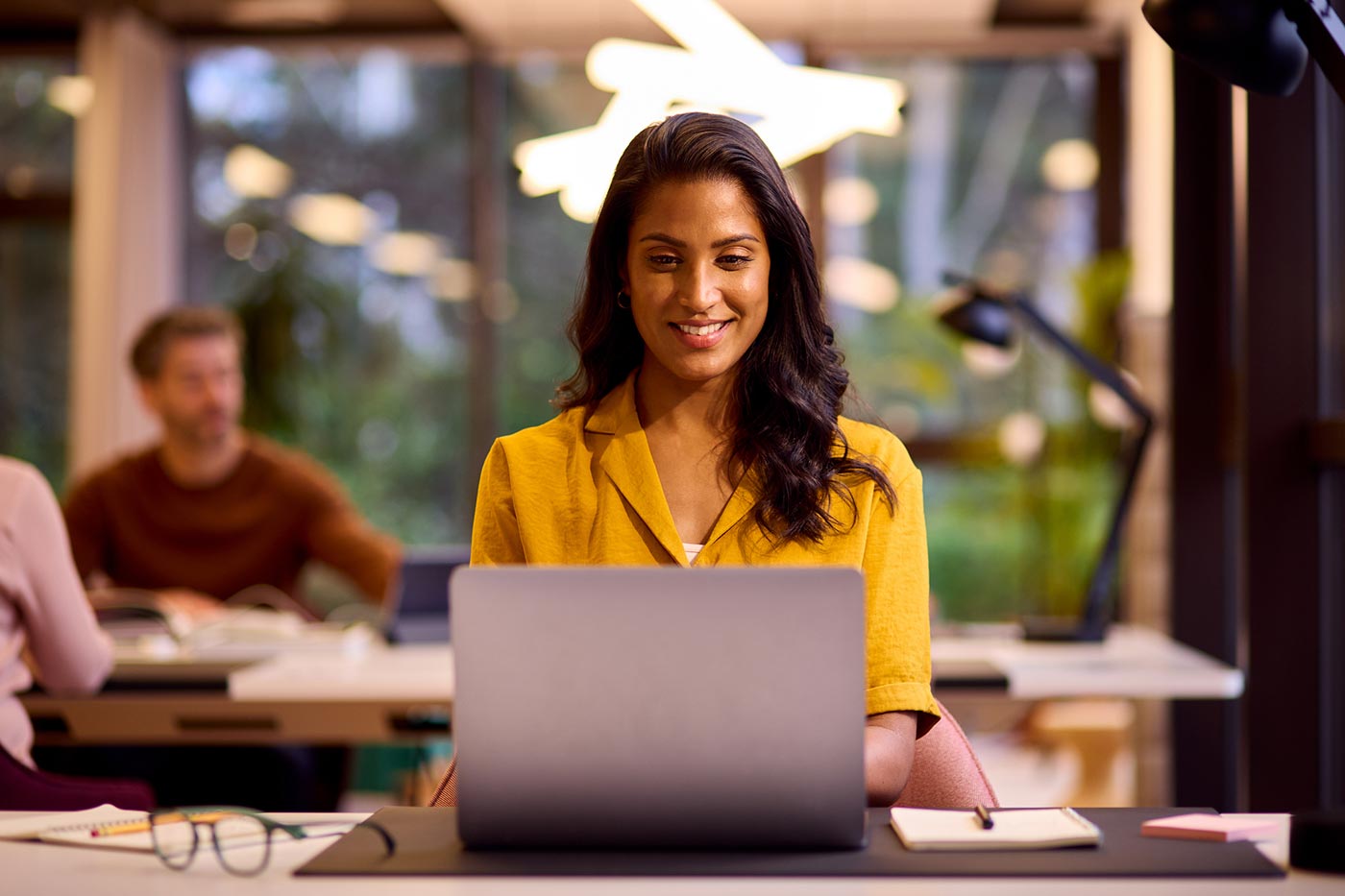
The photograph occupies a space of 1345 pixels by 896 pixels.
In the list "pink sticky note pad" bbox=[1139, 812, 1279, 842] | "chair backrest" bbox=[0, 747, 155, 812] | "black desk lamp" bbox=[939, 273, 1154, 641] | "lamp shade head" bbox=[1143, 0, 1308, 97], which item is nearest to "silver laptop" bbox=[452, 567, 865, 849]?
"pink sticky note pad" bbox=[1139, 812, 1279, 842]

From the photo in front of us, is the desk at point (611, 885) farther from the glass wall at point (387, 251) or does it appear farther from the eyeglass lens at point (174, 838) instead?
the glass wall at point (387, 251)

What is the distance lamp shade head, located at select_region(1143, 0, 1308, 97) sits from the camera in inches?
58.9

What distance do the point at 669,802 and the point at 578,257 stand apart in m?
4.97

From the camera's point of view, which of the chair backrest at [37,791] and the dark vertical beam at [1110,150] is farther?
the dark vertical beam at [1110,150]

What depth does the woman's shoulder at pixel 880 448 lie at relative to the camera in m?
1.66

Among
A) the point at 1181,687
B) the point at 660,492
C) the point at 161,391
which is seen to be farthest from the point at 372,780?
the point at 660,492

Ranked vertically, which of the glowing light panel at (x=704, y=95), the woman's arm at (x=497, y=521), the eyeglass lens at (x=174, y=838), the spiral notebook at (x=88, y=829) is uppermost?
the glowing light panel at (x=704, y=95)

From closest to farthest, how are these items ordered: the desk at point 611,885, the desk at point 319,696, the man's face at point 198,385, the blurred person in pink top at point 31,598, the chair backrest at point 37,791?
the desk at point 611,885 → the chair backrest at point 37,791 → the blurred person in pink top at point 31,598 → the desk at point 319,696 → the man's face at point 198,385

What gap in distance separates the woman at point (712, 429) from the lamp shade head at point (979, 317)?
1.52m

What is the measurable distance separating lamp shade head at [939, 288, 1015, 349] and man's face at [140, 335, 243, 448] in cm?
181

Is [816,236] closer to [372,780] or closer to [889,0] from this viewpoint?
[889,0]

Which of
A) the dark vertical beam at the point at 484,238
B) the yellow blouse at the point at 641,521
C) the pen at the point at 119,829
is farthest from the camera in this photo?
the dark vertical beam at the point at 484,238

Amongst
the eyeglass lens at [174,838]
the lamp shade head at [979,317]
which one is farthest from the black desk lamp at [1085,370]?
the eyeglass lens at [174,838]

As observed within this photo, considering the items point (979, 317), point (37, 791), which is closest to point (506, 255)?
point (979, 317)
